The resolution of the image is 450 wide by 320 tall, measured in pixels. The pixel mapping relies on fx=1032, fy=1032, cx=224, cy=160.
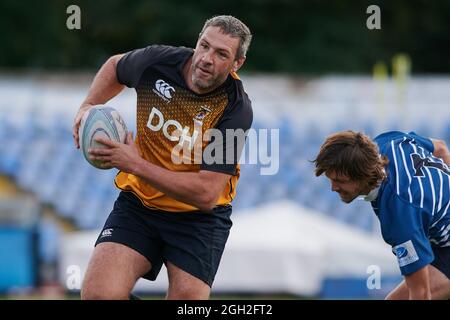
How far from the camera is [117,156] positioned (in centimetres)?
618

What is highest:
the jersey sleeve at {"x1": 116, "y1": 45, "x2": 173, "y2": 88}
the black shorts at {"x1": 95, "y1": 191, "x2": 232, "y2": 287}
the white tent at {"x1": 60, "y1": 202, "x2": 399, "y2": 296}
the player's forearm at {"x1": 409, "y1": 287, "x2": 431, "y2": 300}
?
the jersey sleeve at {"x1": 116, "y1": 45, "x2": 173, "y2": 88}

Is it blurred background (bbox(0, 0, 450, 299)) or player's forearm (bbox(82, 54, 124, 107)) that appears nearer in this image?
player's forearm (bbox(82, 54, 124, 107))

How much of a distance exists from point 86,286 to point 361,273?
775cm

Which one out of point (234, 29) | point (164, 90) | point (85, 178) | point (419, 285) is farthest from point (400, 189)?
point (85, 178)

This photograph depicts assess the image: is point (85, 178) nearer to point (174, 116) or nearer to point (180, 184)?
point (174, 116)

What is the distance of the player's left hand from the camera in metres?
6.17

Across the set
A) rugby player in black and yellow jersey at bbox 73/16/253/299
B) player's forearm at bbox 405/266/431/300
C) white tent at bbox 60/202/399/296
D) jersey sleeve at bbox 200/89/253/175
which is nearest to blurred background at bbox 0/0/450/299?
white tent at bbox 60/202/399/296

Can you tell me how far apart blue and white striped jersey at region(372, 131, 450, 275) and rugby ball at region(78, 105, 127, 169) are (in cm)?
165

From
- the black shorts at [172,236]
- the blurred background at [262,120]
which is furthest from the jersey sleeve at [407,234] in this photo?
the blurred background at [262,120]

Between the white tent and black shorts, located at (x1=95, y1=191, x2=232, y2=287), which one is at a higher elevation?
black shorts, located at (x1=95, y1=191, x2=232, y2=287)

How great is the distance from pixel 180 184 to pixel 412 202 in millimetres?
1395

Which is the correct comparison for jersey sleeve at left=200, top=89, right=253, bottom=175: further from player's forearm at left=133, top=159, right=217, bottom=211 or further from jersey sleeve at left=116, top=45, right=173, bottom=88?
jersey sleeve at left=116, top=45, right=173, bottom=88

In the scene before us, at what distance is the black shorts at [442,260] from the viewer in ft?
22.0

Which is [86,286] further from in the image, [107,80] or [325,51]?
[325,51]
